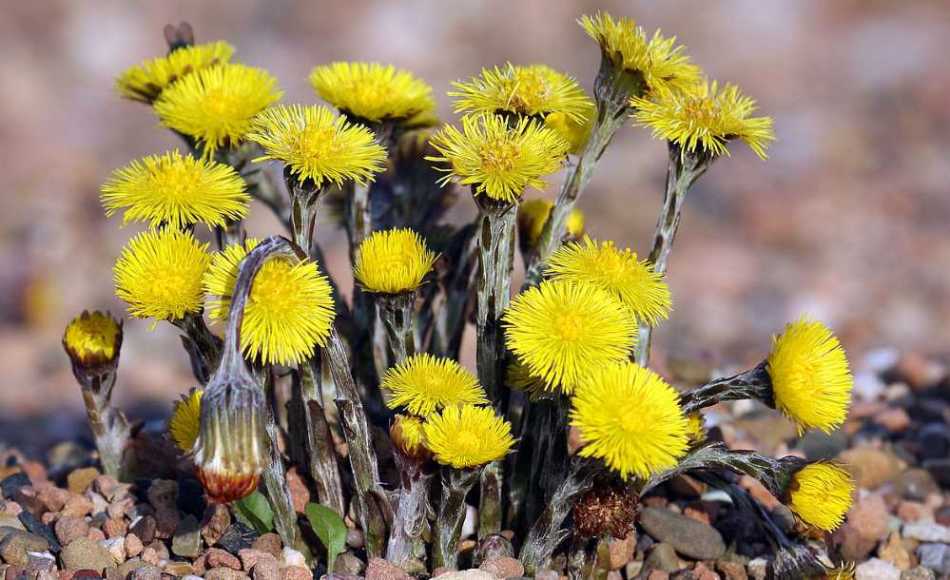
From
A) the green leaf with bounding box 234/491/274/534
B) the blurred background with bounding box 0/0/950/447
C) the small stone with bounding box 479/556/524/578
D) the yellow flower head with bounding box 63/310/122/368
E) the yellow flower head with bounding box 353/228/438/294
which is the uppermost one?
the blurred background with bounding box 0/0/950/447

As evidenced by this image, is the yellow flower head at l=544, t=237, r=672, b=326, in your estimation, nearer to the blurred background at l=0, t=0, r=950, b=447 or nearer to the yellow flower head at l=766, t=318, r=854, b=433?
the yellow flower head at l=766, t=318, r=854, b=433

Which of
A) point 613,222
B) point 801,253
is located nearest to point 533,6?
point 613,222

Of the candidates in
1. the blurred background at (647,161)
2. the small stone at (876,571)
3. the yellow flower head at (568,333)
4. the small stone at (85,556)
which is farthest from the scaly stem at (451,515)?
the blurred background at (647,161)

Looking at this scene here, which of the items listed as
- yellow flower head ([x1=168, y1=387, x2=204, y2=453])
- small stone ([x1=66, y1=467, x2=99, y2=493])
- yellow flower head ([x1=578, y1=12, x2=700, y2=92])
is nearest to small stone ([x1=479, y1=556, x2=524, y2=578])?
yellow flower head ([x1=168, y1=387, x2=204, y2=453])

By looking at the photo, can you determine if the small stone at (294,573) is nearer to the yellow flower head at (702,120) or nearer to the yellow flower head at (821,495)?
the yellow flower head at (821,495)

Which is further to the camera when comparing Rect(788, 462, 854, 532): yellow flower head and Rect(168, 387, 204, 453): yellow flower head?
Rect(168, 387, 204, 453): yellow flower head

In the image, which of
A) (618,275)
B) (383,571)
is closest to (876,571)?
(618,275)

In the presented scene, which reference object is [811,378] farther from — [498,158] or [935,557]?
[935,557]

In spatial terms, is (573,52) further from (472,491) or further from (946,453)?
(472,491)
